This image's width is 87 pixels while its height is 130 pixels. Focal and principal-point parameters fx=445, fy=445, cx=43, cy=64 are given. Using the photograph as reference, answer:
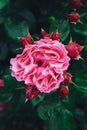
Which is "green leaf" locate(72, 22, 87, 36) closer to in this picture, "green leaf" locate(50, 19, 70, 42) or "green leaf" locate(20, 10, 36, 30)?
"green leaf" locate(50, 19, 70, 42)

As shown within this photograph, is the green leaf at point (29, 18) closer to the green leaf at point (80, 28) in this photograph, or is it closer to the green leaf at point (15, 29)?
the green leaf at point (15, 29)

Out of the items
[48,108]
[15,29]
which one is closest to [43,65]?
[48,108]

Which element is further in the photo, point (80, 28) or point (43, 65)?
point (80, 28)

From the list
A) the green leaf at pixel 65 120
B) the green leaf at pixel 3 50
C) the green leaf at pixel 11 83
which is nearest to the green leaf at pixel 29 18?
the green leaf at pixel 3 50

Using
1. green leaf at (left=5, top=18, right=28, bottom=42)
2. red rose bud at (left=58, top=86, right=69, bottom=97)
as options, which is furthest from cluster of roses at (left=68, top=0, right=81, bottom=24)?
red rose bud at (left=58, top=86, right=69, bottom=97)

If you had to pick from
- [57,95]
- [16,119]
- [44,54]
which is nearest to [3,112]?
[16,119]

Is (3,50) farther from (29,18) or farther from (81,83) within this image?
(81,83)

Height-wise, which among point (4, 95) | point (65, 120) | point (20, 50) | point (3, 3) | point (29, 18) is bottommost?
point (65, 120)
